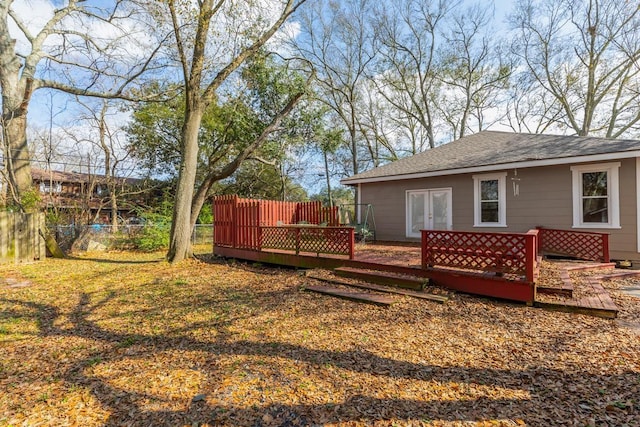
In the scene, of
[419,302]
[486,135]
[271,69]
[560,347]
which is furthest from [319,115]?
[560,347]

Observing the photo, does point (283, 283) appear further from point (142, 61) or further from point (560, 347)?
point (142, 61)

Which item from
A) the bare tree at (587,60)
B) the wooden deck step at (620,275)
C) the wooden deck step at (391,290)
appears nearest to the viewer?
the wooden deck step at (391,290)

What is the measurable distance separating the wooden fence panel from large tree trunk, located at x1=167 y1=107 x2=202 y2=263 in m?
4.86

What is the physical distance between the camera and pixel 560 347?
3496 millimetres

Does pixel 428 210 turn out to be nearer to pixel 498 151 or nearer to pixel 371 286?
pixel 498 151

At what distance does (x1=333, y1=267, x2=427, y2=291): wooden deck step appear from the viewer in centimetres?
573

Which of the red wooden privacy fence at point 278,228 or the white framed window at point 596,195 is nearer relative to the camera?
the red wooden privacy fence at point 278,228

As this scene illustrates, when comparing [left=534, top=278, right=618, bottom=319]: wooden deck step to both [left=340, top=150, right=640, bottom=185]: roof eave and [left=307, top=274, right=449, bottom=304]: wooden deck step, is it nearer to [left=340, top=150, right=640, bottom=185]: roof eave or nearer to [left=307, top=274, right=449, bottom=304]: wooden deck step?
[left=307, top=274, right=449, bottom=304]: wooden deck step

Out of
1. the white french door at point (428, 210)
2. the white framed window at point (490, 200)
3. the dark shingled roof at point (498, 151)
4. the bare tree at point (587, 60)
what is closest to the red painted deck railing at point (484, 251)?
the white framed window at point (490, 200)

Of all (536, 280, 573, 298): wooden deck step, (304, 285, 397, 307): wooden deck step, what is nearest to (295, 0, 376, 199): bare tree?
(304, 285, 397, 307): wooden deck step

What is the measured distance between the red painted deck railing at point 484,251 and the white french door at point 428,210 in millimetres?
5562

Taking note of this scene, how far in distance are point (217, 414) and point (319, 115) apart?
670 inches

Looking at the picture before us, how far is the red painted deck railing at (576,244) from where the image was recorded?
771cm

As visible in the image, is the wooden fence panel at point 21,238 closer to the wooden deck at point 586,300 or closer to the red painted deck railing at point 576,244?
the wooden deck at point 586,300
